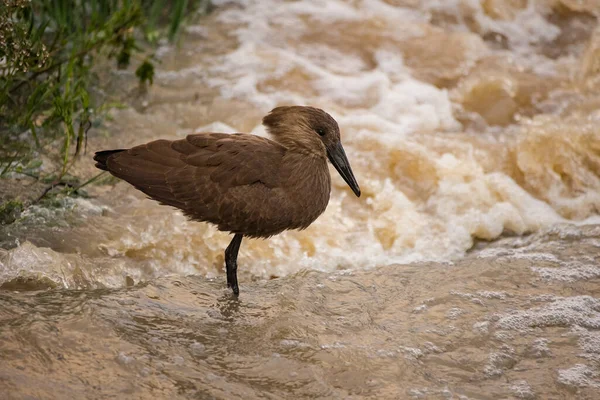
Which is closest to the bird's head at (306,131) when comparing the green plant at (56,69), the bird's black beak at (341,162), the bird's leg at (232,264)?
the bird's black beak at (341,162)

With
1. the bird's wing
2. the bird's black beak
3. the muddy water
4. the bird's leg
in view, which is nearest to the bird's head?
the bird's black beak

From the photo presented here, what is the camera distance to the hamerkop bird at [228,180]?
4477mm

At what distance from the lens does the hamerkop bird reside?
4.48m

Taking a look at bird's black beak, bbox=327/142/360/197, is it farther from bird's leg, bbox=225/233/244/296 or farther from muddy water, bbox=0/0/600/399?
bird's leg, bbox=225/233/244/296

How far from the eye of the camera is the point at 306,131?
188 inches

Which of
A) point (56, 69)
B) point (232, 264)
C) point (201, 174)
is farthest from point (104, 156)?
point (56, 69)

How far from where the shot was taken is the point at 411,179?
20.9ft

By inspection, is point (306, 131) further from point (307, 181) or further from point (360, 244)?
point (360, 244)

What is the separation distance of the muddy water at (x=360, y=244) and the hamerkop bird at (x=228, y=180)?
18.7 inches

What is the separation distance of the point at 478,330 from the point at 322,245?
1475mm

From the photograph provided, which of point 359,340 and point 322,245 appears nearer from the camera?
point 359,340

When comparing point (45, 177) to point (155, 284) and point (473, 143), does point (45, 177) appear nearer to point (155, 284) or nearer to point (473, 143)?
point (155, 284)

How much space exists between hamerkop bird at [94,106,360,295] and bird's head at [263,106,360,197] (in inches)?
4.5

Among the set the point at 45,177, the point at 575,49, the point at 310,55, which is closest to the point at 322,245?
the point at 45,177
